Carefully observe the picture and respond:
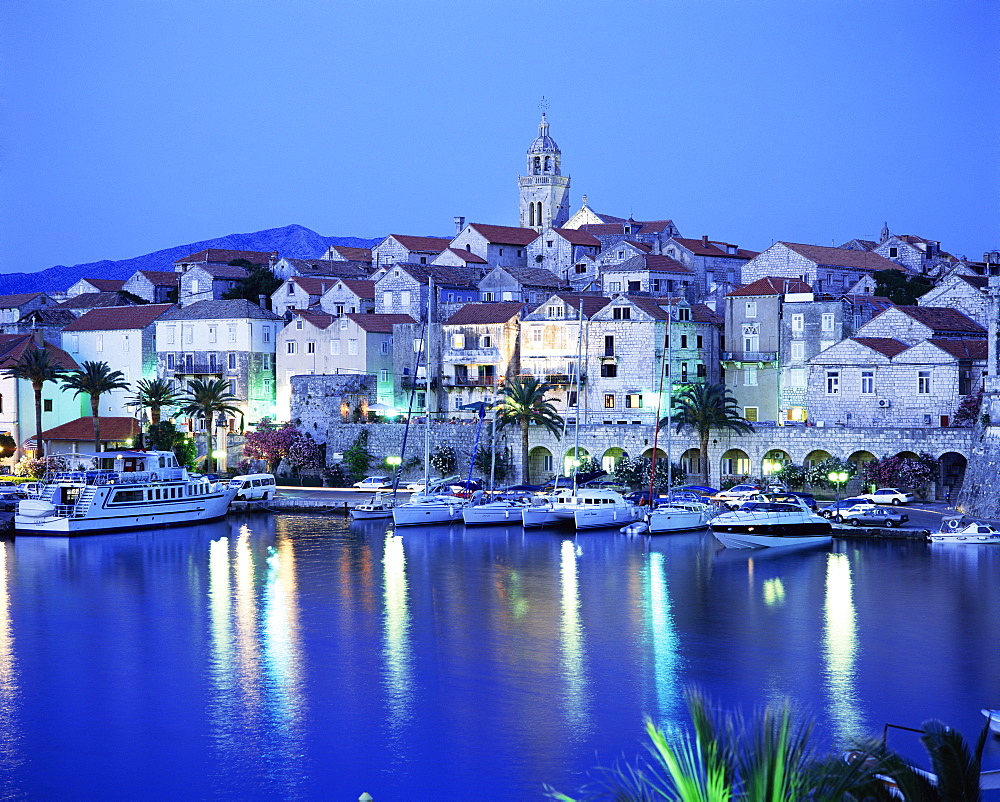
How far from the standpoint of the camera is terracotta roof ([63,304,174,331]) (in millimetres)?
85125

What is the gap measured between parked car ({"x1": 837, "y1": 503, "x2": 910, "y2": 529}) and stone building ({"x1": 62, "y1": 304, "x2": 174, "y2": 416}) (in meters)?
47.5

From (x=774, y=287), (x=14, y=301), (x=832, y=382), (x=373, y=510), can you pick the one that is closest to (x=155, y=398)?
(x=373, y=510)

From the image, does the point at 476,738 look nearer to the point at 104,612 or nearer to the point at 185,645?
the point at 185,645

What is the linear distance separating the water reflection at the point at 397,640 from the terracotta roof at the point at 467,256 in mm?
38324

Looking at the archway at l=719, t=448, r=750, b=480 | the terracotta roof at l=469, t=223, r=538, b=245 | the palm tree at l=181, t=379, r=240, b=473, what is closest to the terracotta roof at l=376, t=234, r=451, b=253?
the terracotta roof at l=469, t=223, r=538, b=245

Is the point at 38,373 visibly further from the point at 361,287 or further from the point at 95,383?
the point at 361,287

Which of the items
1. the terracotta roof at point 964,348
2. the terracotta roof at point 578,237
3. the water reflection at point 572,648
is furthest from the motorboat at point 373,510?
the terracotta roof at point 578,237

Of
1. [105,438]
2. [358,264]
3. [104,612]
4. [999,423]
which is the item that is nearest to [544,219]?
[358,264]

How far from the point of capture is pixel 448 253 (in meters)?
86.8

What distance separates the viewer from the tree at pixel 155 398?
247 feet

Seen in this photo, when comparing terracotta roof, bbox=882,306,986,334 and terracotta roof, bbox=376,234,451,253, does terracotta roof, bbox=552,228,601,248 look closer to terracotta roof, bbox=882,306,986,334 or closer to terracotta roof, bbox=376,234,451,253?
terracotta roof, bbox=376,234,451,253

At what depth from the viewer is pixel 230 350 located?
267 feet

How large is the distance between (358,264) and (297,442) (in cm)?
2880

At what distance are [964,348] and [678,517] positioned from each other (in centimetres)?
1570
